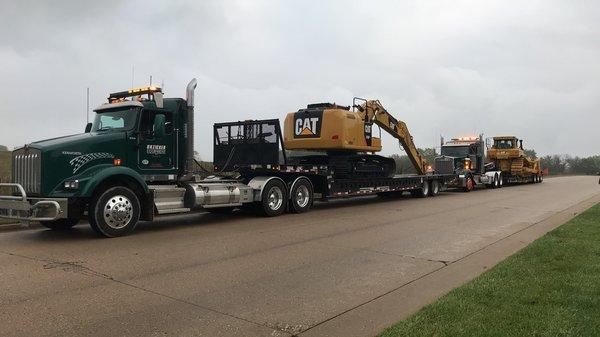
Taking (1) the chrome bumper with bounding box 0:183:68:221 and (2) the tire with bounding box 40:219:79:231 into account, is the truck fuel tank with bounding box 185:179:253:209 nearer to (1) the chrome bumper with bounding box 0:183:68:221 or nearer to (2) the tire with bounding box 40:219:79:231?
(2) the tire with bounding box 40:219:79:231

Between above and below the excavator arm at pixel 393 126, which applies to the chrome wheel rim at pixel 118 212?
below

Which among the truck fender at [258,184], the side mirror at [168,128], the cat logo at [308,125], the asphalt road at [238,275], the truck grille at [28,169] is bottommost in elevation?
the asphalt road at [238,275]

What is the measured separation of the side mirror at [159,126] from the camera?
37.5 ft

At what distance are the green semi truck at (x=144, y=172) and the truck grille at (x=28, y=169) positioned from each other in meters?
0.02

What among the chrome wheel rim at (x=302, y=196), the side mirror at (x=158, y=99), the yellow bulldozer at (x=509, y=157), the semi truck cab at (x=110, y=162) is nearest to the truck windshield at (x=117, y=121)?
the semi truck cab at (x=110, y=162)

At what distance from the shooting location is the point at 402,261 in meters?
7.89

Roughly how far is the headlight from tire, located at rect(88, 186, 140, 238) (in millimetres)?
435

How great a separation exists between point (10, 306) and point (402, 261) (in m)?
5.38

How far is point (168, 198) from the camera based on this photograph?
11.2m


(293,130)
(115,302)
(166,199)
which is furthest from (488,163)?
(115,302)

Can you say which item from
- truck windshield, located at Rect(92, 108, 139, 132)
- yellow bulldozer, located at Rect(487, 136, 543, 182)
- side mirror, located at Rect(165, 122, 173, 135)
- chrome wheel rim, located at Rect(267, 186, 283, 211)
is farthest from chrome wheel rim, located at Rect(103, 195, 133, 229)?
yellow bulldozer, located at Rect(487, 136, 543, 182)

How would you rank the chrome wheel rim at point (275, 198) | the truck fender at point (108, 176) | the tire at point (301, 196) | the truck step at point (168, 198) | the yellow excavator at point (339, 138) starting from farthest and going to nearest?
the yellow excavator at point (339, 138) → the tire at point (301, 196) → the chrome wheel rim at point (275, 198) → the truck step at point (168, 198) → the truck fender at point (108, 176)

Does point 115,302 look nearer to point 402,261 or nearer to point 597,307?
point 402,261

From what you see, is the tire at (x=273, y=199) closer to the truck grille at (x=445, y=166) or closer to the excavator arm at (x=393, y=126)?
→ the excavator arm at (x=393, y=126)
